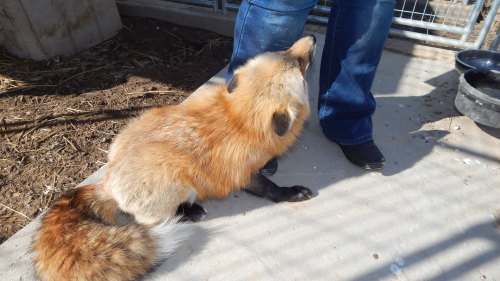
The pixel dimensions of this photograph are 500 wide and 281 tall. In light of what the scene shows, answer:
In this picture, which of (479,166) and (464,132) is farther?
(464,132)

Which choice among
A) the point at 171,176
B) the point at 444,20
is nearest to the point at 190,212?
the point at 171,176

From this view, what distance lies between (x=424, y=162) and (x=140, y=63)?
10.4 feet

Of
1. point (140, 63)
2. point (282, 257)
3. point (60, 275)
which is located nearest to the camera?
Answer: point (60, 275)

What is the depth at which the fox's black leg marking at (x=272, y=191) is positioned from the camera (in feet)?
7.85

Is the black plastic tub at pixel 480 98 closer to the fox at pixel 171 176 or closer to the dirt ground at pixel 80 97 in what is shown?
the fox at pixel 171 176

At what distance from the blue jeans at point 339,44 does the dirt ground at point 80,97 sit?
1.35 metres

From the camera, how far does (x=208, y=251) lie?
213 centimetres

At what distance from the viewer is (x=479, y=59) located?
365cm

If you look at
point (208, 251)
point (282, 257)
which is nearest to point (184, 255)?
point (208, 251)

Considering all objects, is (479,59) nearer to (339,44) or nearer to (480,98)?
(480,98)

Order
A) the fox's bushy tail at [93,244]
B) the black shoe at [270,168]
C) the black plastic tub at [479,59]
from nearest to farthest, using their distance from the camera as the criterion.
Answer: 1. the fox's bushy tail at [93,244]
2. the black shoe at [270,168]
3. the black plastic tub at [479,59]

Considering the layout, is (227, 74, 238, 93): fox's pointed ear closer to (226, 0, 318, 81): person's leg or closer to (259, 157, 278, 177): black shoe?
(226, 0, 318, 81): person's leg

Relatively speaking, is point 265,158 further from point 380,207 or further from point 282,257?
point 380,207

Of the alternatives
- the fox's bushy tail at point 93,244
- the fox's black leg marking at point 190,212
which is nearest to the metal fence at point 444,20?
the fox's black leg marking at point 190,212
